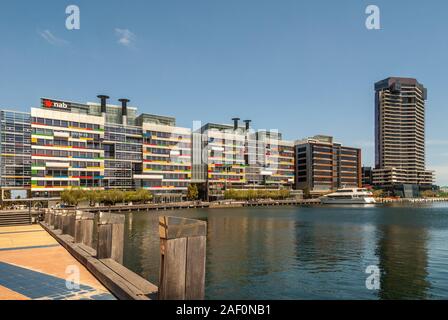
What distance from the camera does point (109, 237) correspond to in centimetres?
1463

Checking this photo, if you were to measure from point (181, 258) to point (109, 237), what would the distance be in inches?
297

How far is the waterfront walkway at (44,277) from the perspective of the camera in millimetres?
10305

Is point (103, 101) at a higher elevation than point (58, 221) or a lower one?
higher

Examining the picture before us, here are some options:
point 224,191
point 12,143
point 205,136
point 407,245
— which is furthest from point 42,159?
point 407,245

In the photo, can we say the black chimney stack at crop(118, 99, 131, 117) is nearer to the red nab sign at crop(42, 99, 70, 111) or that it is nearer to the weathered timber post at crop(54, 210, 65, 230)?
the red nab sign at crop(42, 99, 70, 111)

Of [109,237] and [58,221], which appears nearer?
[109,237]

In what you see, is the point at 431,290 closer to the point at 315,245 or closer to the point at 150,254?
the point at 315,245

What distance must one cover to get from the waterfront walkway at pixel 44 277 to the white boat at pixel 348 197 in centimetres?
18503

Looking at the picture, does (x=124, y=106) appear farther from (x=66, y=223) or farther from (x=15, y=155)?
(x=66, y=223)

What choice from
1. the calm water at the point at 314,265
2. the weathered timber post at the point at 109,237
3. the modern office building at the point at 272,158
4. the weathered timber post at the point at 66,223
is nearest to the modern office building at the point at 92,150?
the modern office building at the point at 272,158

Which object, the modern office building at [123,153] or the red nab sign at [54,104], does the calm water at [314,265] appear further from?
the red nab sign at [54,104]

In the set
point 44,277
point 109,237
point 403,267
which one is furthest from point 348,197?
point 44,277

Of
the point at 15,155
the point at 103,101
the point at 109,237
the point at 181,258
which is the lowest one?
the point at 109,237

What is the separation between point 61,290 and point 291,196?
191 metres
